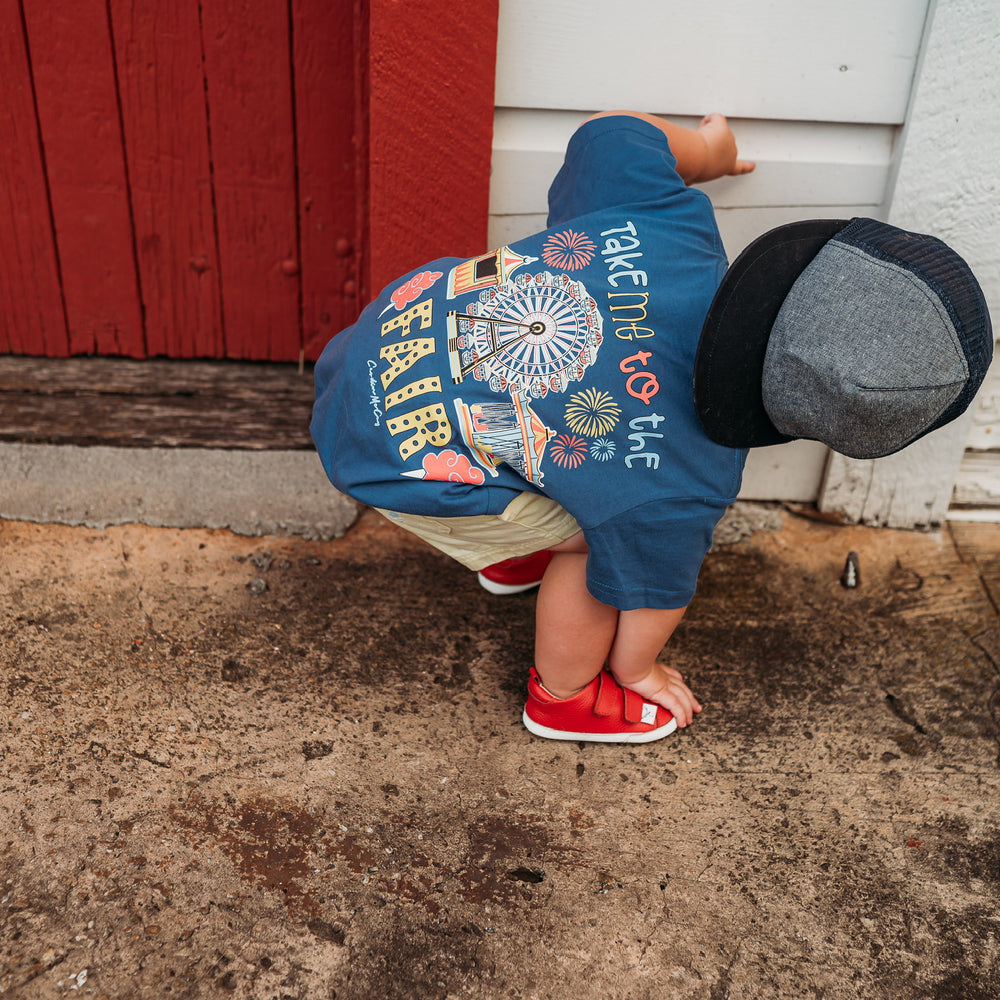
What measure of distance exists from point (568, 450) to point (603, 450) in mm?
52

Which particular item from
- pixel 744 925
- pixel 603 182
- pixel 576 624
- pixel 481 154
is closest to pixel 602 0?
pixel 481 154

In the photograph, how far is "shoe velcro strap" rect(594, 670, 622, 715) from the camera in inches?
62.1

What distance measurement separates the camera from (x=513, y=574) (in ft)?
6.19

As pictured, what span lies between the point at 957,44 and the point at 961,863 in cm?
144

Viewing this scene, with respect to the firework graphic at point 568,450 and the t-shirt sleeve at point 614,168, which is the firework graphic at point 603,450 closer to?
the firework graphic at point 568,450

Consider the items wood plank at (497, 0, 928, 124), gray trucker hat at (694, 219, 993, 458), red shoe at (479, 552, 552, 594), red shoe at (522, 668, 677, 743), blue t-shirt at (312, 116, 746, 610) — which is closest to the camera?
gray trucker hat at (694, 219, 993, 458)

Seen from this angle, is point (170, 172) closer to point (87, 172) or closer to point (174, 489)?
point (87, 172)

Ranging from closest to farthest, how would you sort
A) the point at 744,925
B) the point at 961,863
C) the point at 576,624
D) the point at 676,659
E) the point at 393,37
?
the point at 744,925, the point at 961,863, the point at 576,624, the point at 393,37, the point at 676,659

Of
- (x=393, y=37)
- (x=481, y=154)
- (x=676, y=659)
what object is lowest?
(x=676, y=659)

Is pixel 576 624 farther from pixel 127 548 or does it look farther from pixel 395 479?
pixel 127 548

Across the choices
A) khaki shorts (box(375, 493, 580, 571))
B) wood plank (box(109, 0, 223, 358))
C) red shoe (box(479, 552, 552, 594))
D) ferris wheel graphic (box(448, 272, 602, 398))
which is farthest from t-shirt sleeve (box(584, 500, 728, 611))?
wood plank (box(109, 0, 223, 358))

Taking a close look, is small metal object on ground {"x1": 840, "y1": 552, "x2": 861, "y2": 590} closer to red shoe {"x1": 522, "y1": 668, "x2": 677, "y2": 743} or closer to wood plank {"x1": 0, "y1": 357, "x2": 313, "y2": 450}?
red shoe {"x1": 522, "y1": 668, "x2": 677, "y2": 743}

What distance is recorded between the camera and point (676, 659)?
69.9 inches

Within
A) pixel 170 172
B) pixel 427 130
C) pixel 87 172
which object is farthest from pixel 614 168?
pixel 87 172
